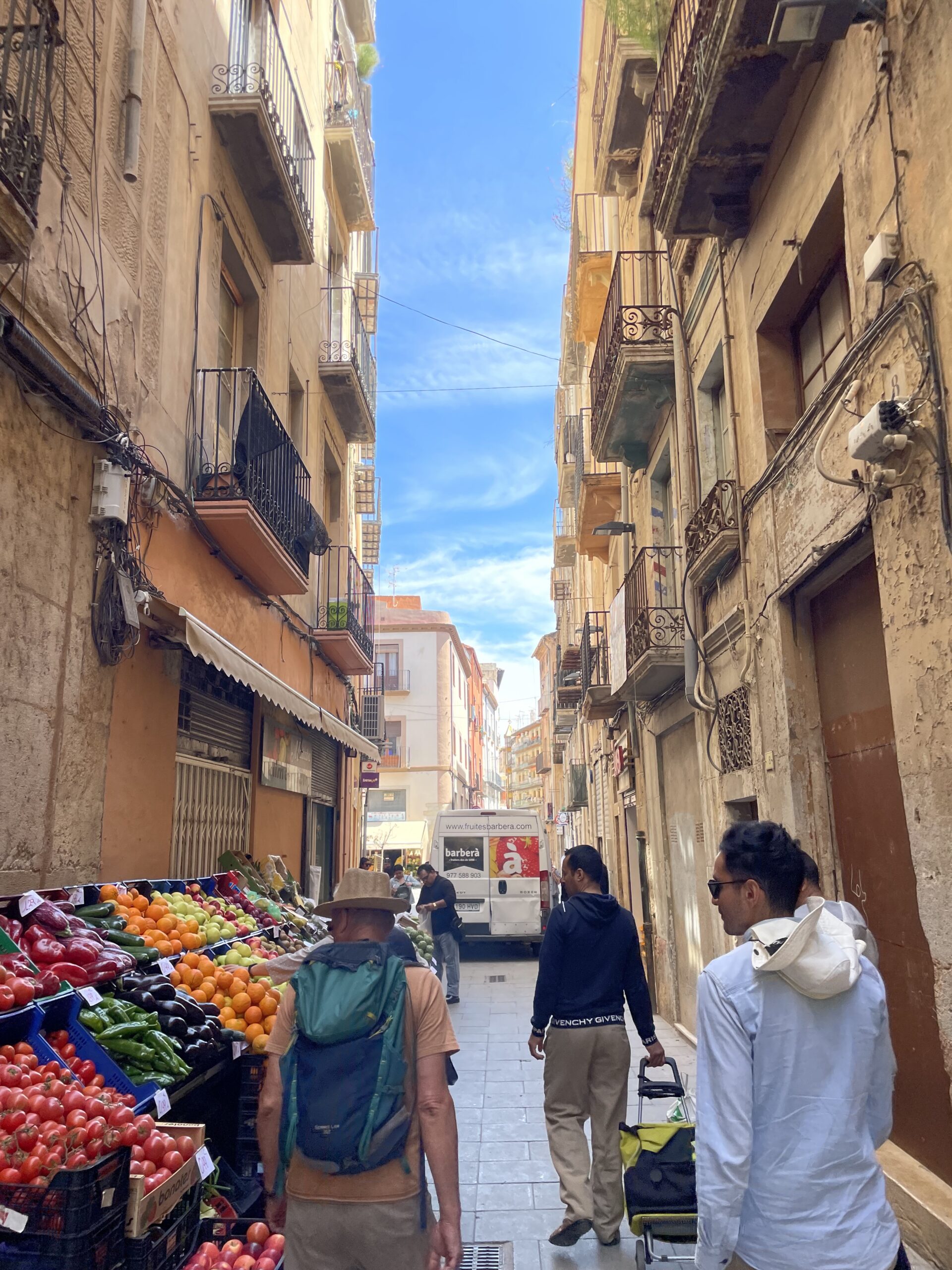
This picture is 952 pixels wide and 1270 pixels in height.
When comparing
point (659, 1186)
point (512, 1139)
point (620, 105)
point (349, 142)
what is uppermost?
point (349, 142)

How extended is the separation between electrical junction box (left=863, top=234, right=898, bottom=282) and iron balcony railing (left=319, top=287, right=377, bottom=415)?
10.7 meters

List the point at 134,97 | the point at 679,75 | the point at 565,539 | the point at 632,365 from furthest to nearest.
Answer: the point at 565,539, the point at 632,365, the point at 679,75, the point at 134,97

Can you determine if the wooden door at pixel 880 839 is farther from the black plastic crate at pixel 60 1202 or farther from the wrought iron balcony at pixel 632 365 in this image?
the wrought iron balcony at pixel 632 365

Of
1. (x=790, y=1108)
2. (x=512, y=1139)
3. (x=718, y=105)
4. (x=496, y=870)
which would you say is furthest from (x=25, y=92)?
(x=496, y=870)

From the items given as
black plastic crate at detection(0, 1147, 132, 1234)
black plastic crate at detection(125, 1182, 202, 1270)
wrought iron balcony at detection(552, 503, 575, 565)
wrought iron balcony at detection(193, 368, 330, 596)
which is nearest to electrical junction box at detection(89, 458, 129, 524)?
wrought iron balcony at detection(193, 368, 330, 596)

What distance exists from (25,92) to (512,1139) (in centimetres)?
667

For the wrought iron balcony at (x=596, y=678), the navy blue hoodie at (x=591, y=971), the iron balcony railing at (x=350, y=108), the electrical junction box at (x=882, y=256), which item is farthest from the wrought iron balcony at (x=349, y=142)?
the navy blue hoodie at (x=591, y=971)

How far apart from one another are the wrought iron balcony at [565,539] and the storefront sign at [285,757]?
15068 millimetres

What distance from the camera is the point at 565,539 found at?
27.4m

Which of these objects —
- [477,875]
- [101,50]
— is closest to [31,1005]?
[101,50]

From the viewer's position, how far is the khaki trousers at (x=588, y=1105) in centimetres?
450

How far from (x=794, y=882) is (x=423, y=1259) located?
Answer: 1524 mm

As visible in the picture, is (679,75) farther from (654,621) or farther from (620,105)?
(654,621)

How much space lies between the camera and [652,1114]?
6617 millimetres
